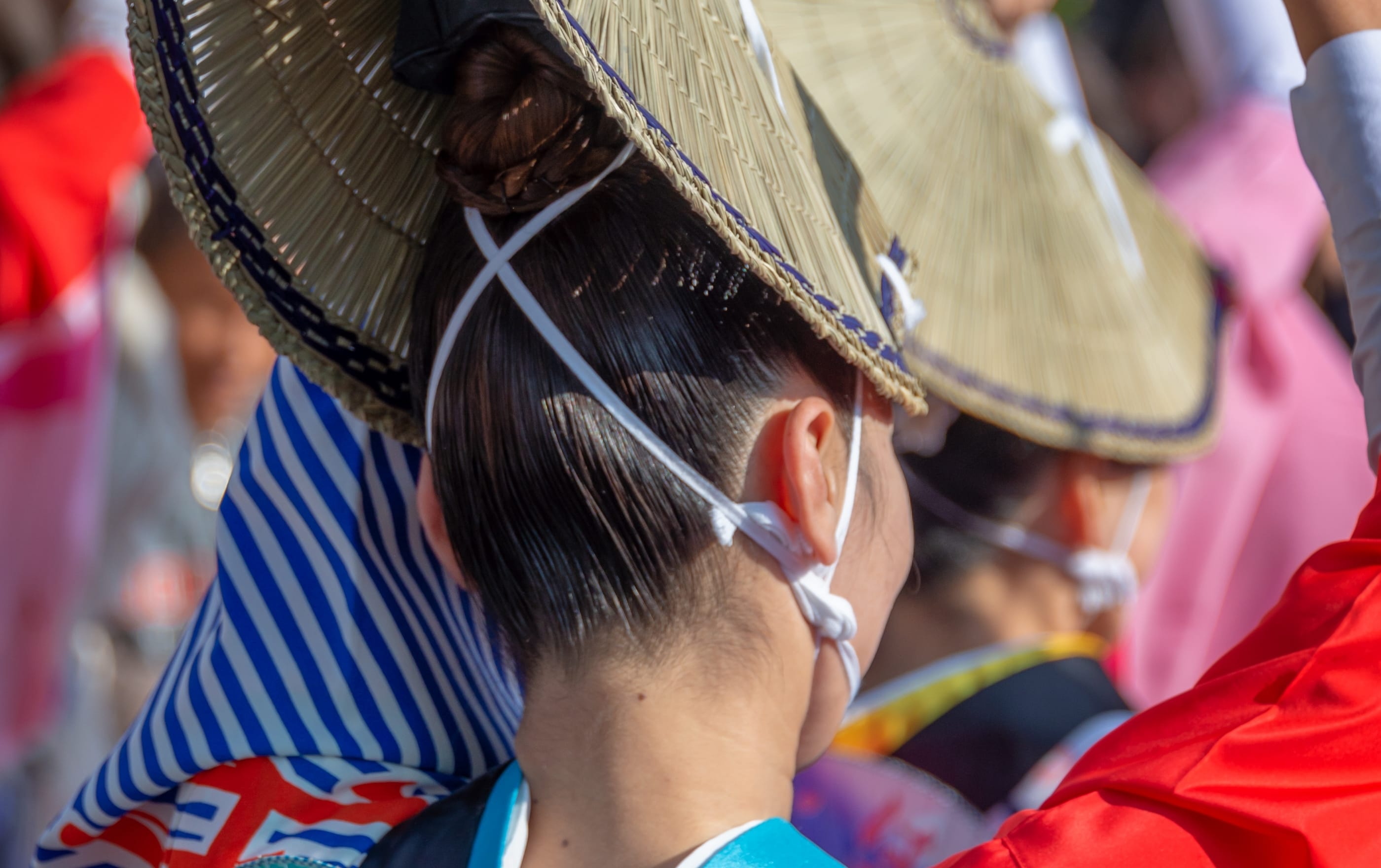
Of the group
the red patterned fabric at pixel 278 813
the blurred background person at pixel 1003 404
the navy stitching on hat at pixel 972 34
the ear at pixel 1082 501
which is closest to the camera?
the red patterned fabric at pixel 278 813

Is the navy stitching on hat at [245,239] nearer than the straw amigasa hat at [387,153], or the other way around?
the straw amigasa hat at [387,153]

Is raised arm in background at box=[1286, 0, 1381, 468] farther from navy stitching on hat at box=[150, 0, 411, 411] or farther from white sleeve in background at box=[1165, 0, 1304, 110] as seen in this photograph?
white sleeve in background at box=[1165, 0, 1304, 110]

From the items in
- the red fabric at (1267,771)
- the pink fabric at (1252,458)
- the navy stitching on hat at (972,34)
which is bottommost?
the pink fabric at (1252,458)

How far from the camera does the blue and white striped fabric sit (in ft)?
4.14

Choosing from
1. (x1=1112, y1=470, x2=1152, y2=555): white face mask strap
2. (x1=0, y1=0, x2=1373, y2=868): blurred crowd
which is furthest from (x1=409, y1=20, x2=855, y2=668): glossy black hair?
(x1=1112, y1=470, x2=1152, y2=555): white face mask strap

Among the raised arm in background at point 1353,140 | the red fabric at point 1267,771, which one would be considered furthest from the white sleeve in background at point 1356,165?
the red fabric at point 1267,771

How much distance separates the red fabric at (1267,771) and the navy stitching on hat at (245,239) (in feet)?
2.27

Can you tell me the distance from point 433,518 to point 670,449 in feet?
1.01

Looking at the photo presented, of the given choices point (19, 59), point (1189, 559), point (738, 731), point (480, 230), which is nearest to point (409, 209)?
point (480, 230)

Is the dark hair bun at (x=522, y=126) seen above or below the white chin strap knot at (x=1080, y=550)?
above

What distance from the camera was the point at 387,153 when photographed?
4.06 feet

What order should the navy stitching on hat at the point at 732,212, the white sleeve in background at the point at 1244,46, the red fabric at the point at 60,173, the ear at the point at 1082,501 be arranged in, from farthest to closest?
the white sleeve in background at the point at 1244,46, the red fabric at the point at 60,173, the ear at the point at 1082,501, the navy stitching on hat at the point at 732,212

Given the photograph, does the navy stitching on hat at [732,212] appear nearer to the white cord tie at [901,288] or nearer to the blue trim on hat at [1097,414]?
the white cord tie at [901,288]

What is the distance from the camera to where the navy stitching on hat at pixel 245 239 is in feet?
3.60
